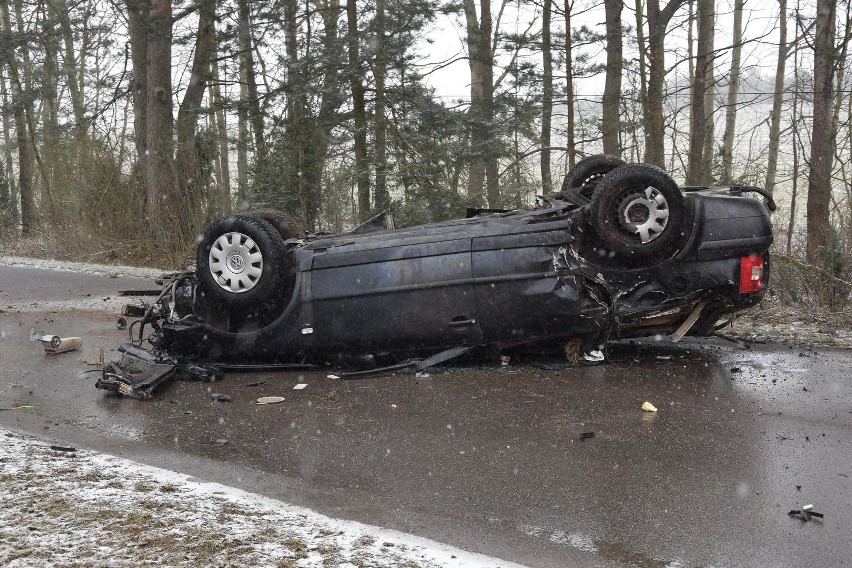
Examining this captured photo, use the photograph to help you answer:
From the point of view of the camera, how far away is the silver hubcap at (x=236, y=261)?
655 centimetres

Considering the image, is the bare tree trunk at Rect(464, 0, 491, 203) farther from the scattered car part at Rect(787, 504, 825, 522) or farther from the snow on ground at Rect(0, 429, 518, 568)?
the scattered car part at Rect(787, 504, 825, 522)

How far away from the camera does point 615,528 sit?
3.76 metres

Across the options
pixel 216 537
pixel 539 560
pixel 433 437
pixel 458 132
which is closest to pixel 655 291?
pixel 433 437

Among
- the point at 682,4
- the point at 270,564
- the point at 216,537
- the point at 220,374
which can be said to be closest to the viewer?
the point at 270,564

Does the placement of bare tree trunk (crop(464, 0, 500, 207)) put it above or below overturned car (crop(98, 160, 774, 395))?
→ above

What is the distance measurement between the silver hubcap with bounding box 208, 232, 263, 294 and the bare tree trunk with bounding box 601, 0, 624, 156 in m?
11.3

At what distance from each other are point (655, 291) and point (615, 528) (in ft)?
9.57

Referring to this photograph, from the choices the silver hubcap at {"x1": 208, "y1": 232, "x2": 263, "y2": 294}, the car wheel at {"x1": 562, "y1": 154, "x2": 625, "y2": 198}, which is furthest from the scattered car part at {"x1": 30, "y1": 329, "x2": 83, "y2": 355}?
the car wheel at {"x1": 562, "y1": 154, "x2": 625, "y2": 198}

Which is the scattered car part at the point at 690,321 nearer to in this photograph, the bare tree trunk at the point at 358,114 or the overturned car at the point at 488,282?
the overturned car at the point at 488,282

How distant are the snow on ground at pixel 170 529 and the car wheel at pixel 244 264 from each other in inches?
87.5

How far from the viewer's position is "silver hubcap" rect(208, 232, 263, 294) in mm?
6547

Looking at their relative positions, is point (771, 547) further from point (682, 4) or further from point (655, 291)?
point (682, 4)

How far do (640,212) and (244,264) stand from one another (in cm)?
315

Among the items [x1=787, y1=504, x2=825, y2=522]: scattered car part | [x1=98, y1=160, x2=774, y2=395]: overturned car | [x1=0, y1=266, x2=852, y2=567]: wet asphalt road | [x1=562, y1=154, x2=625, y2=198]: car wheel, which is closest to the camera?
[x1=0, y1=266, x2=852, y2=567]: wet asphalt road
